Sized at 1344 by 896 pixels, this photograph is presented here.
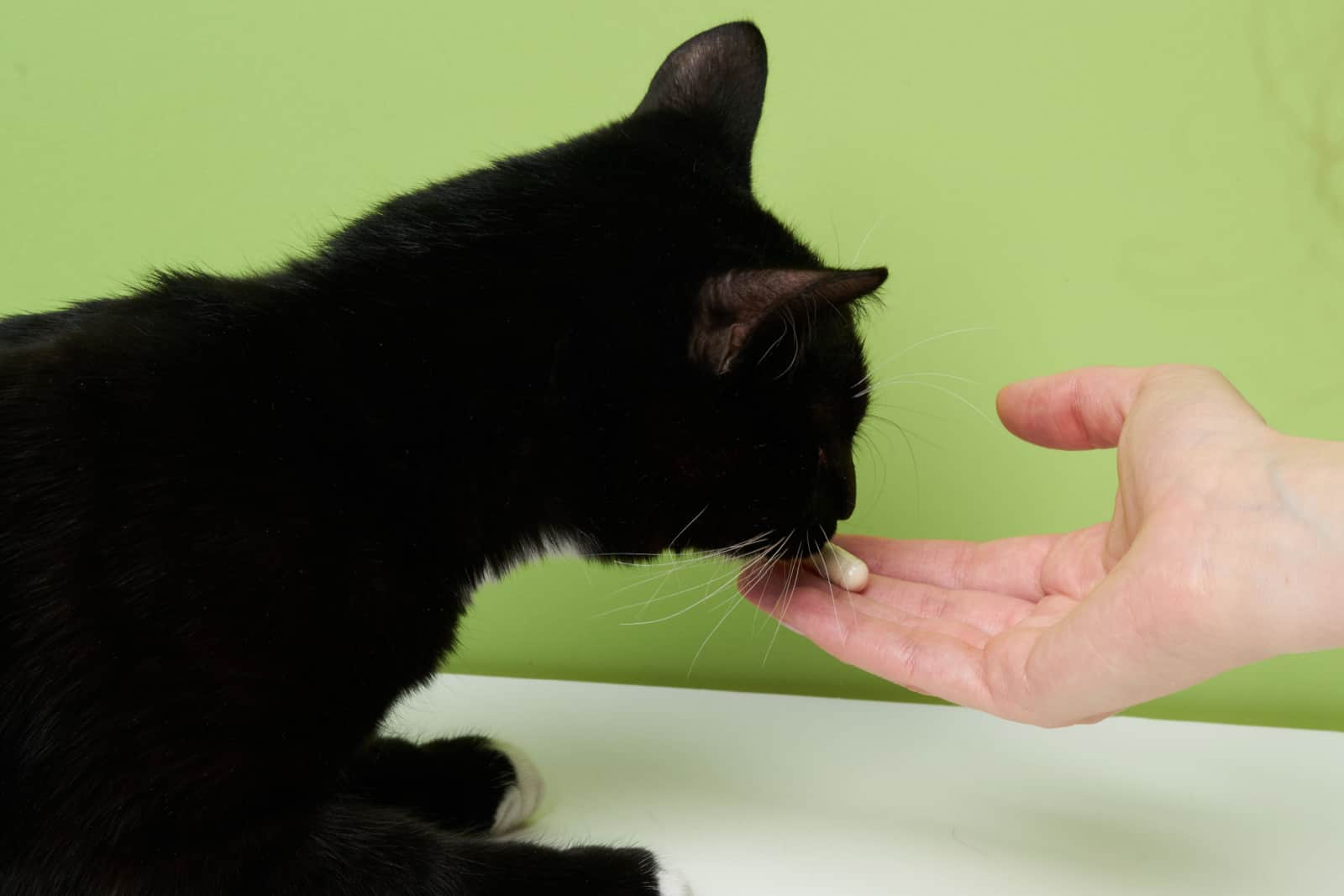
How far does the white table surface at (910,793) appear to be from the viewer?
2.79 feet

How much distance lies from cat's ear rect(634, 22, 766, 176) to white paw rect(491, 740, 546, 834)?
0.55m

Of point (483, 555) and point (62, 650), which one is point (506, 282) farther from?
point (62, 650)

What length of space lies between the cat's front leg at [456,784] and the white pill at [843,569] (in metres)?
0.32

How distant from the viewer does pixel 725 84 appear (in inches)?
34.4

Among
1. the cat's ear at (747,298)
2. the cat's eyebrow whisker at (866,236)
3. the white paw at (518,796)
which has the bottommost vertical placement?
the white paw at (518,796)

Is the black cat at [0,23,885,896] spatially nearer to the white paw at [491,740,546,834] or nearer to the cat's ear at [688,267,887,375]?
the cat's ear at [688,267,887,375]

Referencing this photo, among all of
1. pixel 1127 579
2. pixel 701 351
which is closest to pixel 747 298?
pixel 701 351

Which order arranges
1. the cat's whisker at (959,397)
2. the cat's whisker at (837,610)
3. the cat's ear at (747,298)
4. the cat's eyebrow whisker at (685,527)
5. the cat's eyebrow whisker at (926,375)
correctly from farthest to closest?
the cat's whisker at (959,397), the cat's eyebrow whisker at (926,375), the cat's whisker at (837,610), the cat's eyebrow whisker at (685,527), the cat's ear at (747,298)

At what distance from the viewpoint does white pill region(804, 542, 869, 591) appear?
0.90 m

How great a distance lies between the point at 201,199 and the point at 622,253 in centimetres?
75

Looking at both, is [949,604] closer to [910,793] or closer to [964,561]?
[964,561]

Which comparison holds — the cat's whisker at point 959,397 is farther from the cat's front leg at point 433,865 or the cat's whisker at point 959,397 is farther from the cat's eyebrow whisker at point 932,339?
the cat's front leg at point 433,865

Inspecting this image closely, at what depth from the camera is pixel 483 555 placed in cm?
75

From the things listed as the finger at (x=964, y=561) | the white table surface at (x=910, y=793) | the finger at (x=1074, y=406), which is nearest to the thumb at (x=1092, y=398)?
the finger at (x=1074, y=406)
